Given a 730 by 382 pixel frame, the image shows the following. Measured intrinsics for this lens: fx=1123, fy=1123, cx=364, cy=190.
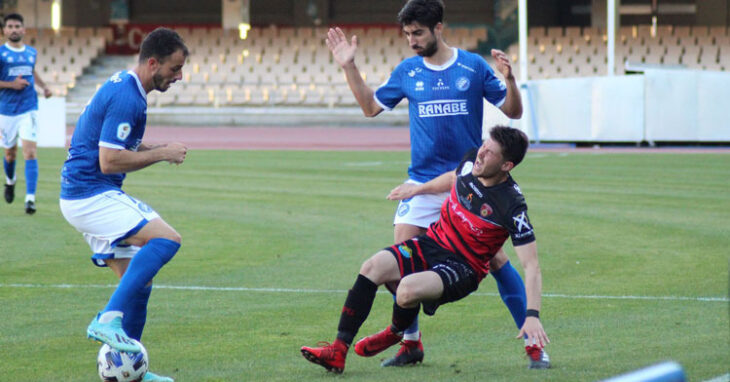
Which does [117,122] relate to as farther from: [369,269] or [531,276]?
[531,276]

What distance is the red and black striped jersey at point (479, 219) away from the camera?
18.9ft

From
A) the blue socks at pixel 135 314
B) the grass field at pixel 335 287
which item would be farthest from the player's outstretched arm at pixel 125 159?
the grass field at pixel 335 287

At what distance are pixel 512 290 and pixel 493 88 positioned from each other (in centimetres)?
117

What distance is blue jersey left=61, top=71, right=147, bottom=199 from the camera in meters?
5.67

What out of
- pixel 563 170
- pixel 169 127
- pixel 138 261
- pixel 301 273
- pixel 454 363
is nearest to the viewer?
pixel 138 261

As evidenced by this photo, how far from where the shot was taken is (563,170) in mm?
19844

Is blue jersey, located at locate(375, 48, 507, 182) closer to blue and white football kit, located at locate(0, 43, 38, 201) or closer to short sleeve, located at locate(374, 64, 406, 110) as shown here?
short sleeve, located at locate(374, 64, 406, 110)

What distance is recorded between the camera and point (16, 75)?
1380cm

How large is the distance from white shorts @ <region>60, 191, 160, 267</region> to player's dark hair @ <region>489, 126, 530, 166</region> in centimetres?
182

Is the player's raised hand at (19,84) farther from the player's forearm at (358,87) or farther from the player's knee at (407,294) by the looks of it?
the player's knee at (407,294)

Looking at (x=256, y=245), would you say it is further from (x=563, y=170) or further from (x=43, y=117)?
(x=43, y=117)

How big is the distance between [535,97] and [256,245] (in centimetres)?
1636

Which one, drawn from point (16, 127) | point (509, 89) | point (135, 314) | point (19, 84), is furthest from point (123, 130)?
point (16, 127)

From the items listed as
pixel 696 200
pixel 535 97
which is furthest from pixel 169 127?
pixel 696 200
